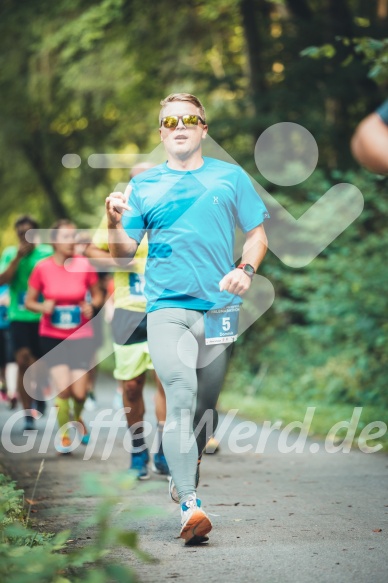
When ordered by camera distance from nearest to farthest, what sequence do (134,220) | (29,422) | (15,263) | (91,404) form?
(134,220) < (15,263) < (29,422) < (91,404)

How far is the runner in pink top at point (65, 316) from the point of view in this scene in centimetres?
984

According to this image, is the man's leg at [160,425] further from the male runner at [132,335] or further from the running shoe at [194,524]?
the running shoe at [194,524]

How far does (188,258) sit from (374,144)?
1.84 meters

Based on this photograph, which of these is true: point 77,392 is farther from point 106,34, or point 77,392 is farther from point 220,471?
point 106,34

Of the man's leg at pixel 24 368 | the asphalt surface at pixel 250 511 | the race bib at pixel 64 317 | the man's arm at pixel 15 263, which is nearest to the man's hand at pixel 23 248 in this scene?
the man's arm at pixel 15 263

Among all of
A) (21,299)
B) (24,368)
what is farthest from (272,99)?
(24,368)

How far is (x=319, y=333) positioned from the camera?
594 inches

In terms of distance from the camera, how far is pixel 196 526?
16.7ft

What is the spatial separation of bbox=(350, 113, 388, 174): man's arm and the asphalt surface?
1445mm

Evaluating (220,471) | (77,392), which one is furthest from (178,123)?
(77,392)

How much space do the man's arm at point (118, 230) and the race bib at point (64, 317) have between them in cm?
415

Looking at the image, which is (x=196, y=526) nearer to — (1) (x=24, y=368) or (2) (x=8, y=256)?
(1) (x=24, y=368)

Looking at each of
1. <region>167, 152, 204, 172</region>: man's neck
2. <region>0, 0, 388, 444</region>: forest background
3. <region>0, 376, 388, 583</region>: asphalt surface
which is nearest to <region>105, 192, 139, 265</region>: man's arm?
<region>167, 152, 204, 172</region>: man's neck

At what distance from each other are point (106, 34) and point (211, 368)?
13.0 metres
